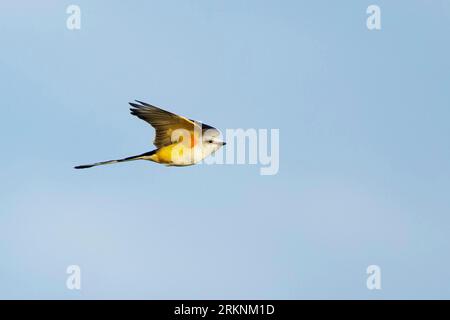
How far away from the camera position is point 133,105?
4350cm

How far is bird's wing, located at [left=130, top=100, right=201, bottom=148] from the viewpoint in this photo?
A: 143ft

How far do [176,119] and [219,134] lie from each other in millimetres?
819

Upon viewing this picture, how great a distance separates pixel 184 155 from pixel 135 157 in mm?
891

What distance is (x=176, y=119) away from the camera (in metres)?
43.6

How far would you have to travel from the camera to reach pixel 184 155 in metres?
44.0

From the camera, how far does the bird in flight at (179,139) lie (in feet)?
143

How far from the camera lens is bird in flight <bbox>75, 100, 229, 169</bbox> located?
143ft

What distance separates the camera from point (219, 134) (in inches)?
1729

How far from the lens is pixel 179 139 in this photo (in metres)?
44.0

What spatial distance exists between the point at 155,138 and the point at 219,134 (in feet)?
3.56

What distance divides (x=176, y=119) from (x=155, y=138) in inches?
25.5

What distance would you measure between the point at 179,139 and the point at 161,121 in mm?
490

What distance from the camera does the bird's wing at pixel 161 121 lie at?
143 feet

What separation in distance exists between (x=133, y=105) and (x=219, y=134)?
1.56 metres
